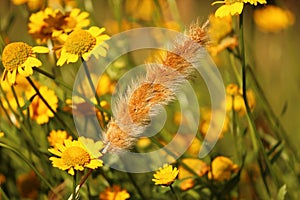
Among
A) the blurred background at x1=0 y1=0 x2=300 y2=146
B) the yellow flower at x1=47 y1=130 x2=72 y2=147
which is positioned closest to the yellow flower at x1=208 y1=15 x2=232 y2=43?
the blurred background at x1=0 y1=0 x2=300 y2=146

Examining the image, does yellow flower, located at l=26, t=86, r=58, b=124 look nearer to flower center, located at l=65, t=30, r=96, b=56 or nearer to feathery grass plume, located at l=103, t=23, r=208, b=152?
flower center, located at l=65, t=30, r=96, b=56

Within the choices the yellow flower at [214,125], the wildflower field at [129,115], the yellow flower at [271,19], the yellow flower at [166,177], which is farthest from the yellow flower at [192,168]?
the yellow flower at [271,19]

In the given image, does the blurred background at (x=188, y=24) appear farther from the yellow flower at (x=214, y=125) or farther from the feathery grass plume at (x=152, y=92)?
the feathery grass plume at (x=152, y=92)

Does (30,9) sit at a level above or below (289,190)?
above

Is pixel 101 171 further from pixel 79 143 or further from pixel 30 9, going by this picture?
pixel 30 9

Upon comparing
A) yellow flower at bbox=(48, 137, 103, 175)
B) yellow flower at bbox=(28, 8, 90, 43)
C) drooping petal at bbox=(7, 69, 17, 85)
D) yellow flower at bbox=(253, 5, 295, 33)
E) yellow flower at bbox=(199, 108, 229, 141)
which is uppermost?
yellow flower at bbox=(28, 8, 90, 43)

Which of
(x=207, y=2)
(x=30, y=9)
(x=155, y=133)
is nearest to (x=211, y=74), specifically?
(x=155, y=133)

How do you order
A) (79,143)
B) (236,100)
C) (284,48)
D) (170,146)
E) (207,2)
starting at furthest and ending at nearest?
(207,2) < (284,48) < (236,100) < (170,146) < (79,143)
